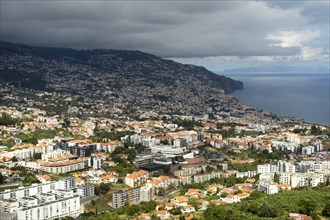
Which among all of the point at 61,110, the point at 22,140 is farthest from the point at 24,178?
the point at 61,110

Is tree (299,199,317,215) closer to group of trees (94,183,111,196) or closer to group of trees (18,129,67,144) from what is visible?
group of trees (94,183,111,196)

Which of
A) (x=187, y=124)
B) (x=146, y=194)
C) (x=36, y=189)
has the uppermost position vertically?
(x=187, y=124)

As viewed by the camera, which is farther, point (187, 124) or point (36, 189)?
point (187, 124)

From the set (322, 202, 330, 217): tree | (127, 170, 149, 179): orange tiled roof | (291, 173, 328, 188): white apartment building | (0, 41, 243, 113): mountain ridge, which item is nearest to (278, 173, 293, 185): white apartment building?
(291, 173, 328, 188): white apartment building

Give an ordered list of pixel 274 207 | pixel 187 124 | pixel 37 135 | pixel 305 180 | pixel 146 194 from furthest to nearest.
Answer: pixel 187 124 → pixel 37 135 → pixel 305 180 → pixel 146 194 → pixel 274 207

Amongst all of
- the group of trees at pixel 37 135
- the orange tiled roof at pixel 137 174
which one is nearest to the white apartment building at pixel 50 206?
the orange tiled roof at pixel 137 174

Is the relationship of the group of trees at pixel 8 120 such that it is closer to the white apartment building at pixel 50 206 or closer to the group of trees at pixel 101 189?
the group of trees at pixel 101 189

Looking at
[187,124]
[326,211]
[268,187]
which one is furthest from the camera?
[187,124]

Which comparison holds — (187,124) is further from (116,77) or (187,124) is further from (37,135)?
(116,77)

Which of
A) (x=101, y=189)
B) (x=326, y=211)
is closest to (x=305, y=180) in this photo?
(x=326, y=211)

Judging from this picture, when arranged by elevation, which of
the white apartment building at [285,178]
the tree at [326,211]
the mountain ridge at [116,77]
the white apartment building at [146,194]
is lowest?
the white apartment building at [146,194]

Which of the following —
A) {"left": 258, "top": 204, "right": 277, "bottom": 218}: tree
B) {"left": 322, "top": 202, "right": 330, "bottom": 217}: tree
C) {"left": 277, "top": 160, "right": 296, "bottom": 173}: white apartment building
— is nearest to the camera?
{"left": 258, "top": 204, "right": 277, "bottom": 218}: tree
